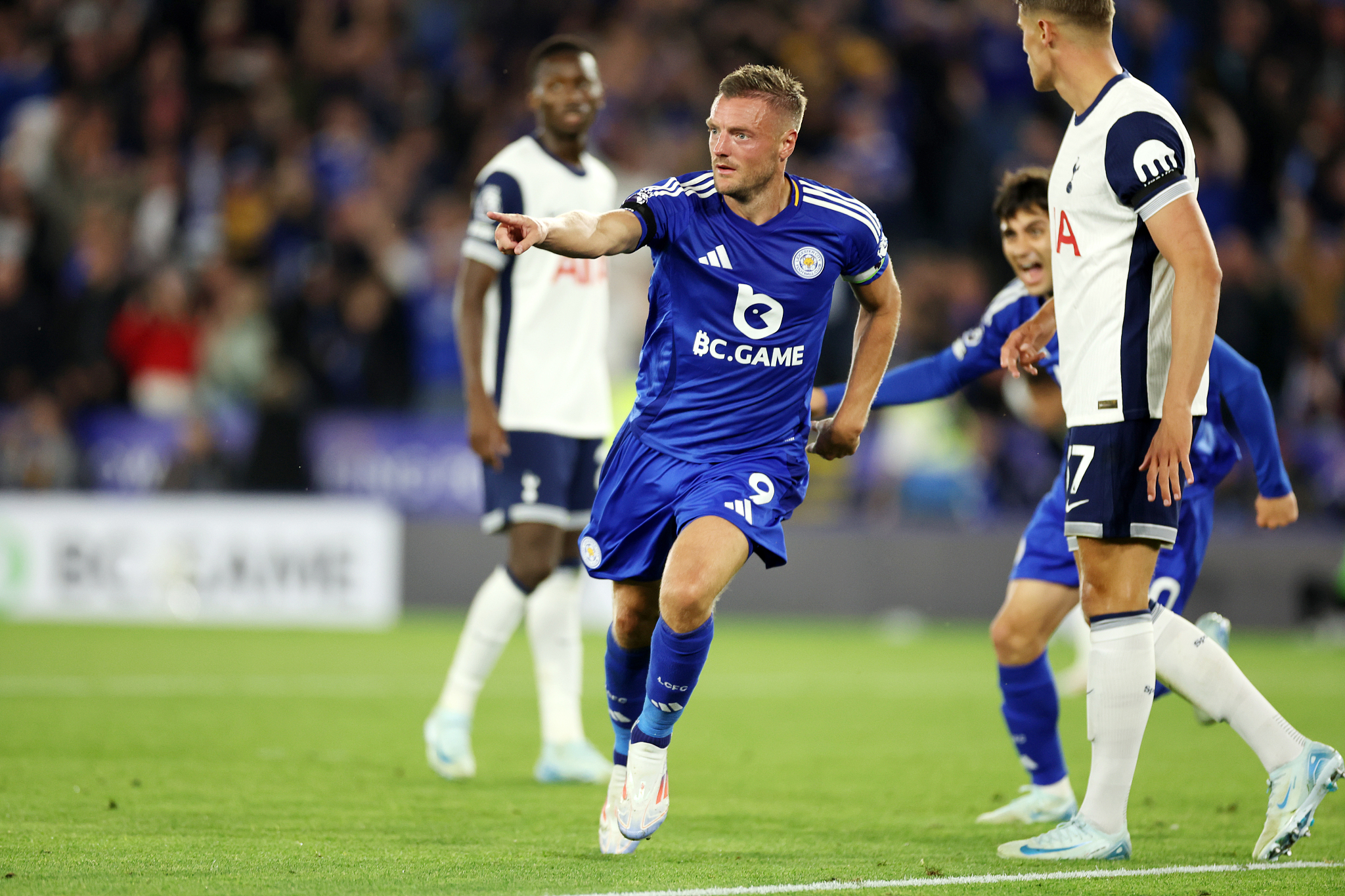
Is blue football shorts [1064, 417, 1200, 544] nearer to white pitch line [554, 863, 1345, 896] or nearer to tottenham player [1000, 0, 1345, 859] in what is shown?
tottenham player [1000, 0, 1345, 859]

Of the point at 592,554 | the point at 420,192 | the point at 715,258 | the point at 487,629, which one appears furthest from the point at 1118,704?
the point at 420,192

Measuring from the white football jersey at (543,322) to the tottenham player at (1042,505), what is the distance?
1.44 metres

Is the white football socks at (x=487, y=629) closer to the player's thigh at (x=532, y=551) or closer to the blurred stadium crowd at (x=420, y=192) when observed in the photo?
the player's thigh at (x=532, y=551)

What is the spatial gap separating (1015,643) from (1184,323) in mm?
1569

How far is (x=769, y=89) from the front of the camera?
470 centimetres

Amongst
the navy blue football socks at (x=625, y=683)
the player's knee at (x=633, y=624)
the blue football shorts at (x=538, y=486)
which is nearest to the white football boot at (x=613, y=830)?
the navy blue football socks at (x=625, y=683)

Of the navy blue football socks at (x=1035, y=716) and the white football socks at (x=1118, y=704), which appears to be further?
the navy blue football socks at (x=1035, y=716)

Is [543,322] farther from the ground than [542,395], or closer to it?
farther from the ground

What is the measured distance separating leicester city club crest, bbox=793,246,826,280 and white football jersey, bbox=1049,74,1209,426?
719mm

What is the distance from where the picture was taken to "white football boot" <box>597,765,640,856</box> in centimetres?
459

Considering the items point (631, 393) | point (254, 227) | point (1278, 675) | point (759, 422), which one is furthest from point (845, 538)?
point (759, 422)

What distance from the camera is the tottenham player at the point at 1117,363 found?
14.3 ft

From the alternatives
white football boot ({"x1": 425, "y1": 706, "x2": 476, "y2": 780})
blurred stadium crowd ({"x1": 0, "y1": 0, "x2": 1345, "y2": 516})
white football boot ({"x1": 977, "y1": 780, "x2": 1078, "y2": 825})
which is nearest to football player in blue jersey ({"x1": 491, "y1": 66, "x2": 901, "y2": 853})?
white football boot ({"x1": 977, "y1": 780, "x2": 1078, "y2": 825})

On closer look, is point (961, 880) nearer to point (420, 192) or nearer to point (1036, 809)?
point (1036, 809)
